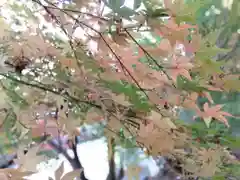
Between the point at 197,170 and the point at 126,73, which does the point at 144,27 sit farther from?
the point at 197,170

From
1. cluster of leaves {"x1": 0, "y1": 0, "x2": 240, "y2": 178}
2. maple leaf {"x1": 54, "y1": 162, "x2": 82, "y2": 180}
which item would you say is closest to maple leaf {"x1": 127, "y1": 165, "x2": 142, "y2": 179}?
cluster of leaves {"x1": 0, "y1": 0, "x2": 240, "y2": 178}

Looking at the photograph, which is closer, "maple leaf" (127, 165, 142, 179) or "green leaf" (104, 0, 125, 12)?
"green leaf" (104, 0, 125, 12)

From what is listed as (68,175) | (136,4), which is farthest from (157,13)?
(68,175)

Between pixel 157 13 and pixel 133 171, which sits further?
pixel 133 171

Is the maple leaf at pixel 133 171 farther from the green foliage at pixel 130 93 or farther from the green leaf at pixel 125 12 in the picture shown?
the green leaf at pixel 125 12

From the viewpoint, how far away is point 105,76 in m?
0.32

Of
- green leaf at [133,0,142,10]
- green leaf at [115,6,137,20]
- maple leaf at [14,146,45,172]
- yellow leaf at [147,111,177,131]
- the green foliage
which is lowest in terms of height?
maple leaf at [14,146,45,172]

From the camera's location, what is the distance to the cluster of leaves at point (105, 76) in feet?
0.97

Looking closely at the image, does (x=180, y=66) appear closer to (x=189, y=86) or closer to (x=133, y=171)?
(x=189, y=86)

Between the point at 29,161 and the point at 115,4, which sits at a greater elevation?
the point at 115,4

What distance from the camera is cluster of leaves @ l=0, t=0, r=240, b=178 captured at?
0.97ft

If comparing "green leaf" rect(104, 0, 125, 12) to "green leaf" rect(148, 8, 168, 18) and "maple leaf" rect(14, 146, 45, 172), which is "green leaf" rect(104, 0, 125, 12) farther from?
"maple leaf" rect(14, 146, 45, 172)

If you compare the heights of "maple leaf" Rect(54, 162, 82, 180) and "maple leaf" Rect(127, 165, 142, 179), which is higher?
"maple leaf" Rect(127, 165, 142, 179)

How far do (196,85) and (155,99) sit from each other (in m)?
0.05
